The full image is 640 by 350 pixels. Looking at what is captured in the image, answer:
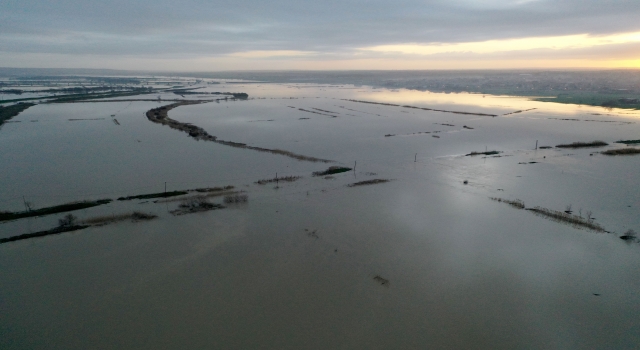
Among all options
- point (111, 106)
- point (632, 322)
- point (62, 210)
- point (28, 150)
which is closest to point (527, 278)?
point (632, 322)

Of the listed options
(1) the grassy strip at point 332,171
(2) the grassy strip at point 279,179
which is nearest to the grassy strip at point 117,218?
(2) the grassy strip at point 279,179

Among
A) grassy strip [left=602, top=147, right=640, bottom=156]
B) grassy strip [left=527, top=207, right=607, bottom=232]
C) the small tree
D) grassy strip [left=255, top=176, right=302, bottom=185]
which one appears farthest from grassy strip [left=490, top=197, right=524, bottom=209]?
the small tree

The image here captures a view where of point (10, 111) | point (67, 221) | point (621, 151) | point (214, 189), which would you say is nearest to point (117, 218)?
point (67, 221)

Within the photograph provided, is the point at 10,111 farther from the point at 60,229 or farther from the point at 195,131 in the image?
the point at 60,229

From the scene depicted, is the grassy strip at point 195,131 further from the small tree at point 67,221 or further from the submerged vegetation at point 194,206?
the small tree at point 67,221

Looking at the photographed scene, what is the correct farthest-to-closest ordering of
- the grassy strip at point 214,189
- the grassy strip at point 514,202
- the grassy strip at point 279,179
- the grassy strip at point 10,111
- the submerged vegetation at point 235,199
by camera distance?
the grassy strip at point 10,111 → the grassy strip at point 279,179 → the grassy strip at point 214,189 → the submerged vegetation at point 235,199 → the grassy strip at point 514,202

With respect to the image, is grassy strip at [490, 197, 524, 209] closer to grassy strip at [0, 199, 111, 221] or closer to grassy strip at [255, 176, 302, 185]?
grassy strip at [255, 176, 302, 185]

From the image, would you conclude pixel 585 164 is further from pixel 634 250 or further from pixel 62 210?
pixel 62 210
